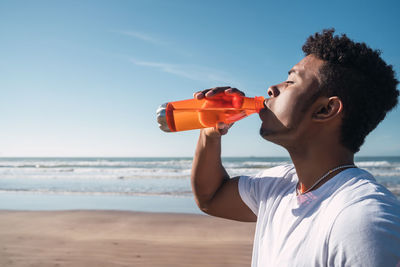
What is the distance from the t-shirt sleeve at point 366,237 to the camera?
2.97 ft

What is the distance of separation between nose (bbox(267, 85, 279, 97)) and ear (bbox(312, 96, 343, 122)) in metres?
0.21

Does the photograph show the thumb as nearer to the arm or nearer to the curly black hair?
the arm

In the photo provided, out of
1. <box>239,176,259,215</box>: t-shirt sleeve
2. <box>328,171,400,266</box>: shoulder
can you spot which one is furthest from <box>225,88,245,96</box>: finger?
<box>328,171,400,266</box>: shoulder

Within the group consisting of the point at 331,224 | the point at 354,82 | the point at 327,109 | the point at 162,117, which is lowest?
the point at 331,224

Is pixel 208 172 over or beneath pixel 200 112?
beneath

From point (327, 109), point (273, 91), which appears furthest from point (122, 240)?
point (327, 109)

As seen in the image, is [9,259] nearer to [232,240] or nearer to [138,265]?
[138,265]

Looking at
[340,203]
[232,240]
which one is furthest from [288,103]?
[232,240]

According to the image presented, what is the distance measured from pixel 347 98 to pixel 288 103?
0.26 m

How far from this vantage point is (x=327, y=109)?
1472mm

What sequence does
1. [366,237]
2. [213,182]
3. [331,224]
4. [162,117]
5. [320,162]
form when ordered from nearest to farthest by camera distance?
1. [366,237]
2. [331,224]
3. [320,162]
4. [162,117]
5. [213,182]

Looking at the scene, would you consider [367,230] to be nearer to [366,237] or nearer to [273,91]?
[366,237]

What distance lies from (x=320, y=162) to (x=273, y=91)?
43 cm

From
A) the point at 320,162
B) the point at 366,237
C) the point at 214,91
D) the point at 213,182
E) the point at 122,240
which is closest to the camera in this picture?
the point at 366,237
